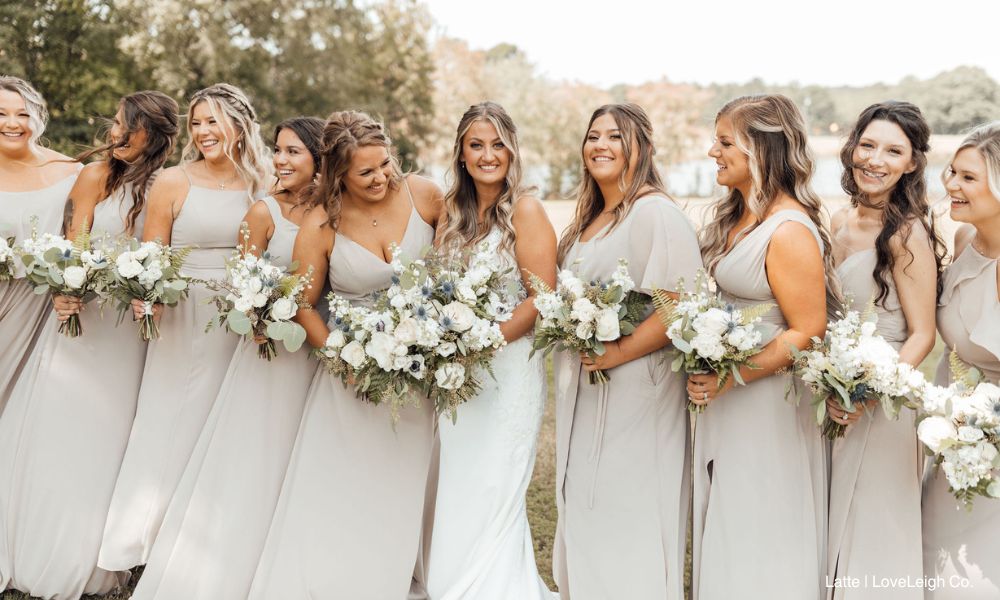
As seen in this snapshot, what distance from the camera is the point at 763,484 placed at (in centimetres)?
412

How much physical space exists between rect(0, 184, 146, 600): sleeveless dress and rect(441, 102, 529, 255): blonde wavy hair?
228 centimetres

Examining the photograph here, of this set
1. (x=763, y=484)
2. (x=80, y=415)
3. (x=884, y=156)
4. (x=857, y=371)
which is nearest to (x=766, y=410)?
(x=763, y=484)

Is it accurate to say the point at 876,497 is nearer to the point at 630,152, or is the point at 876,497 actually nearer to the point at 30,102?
the point at 630,152

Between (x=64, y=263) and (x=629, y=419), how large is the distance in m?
3.36

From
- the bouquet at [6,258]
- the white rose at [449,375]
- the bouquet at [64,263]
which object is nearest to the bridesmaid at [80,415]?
the bouquet at [64,263]

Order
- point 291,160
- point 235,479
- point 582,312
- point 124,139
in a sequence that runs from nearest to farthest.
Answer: point 582,312 → point 235,479 → point 291,160 → point 124,139

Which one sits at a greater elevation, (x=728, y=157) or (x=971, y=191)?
(x=728, y=157)

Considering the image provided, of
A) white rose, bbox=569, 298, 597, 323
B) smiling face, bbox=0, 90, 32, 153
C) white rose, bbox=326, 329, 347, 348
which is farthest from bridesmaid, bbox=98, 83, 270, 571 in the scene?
white rose, bbox=569, 298, 597, 323

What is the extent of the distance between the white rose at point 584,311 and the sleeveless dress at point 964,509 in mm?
1799

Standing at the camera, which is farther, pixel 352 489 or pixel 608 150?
pixel 352 489

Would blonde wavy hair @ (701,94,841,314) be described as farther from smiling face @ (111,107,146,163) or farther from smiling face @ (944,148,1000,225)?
smiling face @ (111,107,146,163)

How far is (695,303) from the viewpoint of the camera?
380 centimetres

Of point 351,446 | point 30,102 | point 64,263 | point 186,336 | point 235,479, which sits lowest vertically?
point 235,479

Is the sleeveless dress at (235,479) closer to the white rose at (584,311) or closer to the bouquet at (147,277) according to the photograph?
the bouquet at (147,277)
